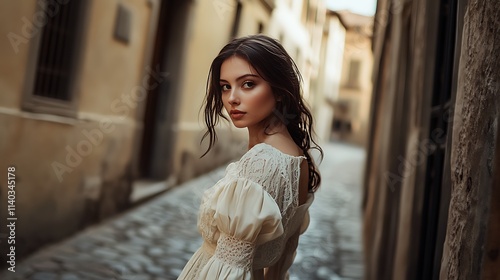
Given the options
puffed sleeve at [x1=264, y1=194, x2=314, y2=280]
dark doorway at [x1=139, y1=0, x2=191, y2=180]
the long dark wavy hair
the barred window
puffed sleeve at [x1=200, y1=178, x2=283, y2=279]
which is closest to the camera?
puffed sleeve at [x1=200, y1=178, x2=283, y2=279]

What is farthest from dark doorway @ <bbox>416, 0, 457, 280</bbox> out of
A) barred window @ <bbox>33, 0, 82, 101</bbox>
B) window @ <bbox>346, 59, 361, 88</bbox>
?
window @ <bbox>346, 59, 361, 88</bbox>

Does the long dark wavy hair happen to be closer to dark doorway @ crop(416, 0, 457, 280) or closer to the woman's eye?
the woman's eye

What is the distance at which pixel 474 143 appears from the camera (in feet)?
4.74

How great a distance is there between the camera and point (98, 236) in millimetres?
5348

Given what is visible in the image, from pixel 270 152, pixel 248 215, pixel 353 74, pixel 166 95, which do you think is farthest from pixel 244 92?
pixel 353 74

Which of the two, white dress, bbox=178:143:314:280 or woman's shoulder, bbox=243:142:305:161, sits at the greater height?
woman's shoulder, bbox=243:142:305:161

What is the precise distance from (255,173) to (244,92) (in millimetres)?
232

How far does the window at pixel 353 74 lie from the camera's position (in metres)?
38.6

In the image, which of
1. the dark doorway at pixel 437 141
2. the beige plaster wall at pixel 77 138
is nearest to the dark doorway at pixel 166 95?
the beige plaster wall at pixel 77 138

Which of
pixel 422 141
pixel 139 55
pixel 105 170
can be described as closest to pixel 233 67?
pixel 422 141

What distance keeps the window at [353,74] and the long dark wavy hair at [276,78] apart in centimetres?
3756

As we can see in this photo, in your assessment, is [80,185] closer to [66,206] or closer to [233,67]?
[66,206]

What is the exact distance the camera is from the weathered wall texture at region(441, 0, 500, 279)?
52.2 inches

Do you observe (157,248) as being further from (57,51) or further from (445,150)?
(445,150)
